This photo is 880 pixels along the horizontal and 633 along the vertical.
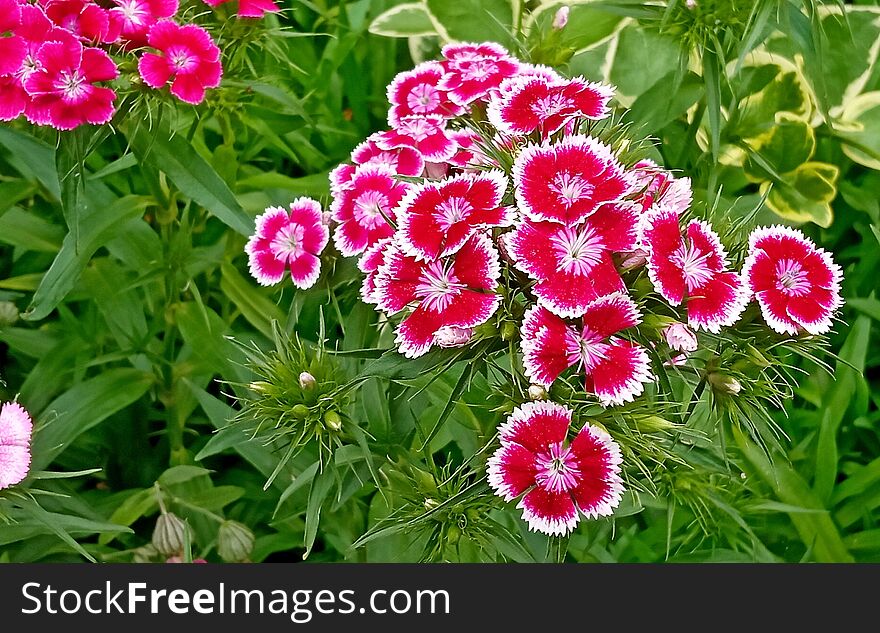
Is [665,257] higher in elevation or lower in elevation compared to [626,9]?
lower

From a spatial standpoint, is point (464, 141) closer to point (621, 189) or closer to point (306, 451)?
point (621, 189)

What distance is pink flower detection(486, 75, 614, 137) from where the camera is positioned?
982mm

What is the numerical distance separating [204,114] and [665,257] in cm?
84

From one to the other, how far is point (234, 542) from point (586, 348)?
721 mm

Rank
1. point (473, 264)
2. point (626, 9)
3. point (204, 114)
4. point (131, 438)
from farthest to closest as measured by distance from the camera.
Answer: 1. point (131, 438)
2. point (204, 114)
3. point (626, 9)
4. point (473, 264)

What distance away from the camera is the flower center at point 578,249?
864 millimetres

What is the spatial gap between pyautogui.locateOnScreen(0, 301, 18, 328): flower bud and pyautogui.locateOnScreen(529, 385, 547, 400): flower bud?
3.28ft

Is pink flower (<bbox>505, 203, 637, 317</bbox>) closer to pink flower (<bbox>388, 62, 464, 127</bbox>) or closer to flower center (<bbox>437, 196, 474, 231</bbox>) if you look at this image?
flower center (<bbox>437, 196, 474, 231</bbox>)

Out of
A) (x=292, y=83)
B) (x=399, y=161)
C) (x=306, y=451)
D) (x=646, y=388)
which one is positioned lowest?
(x=646, y=388)

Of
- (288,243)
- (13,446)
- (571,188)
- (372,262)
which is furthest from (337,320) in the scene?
(571,188)

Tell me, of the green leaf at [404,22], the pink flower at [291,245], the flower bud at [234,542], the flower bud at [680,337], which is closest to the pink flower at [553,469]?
the flower bud at [680,337]

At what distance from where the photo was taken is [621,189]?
34.9 inches

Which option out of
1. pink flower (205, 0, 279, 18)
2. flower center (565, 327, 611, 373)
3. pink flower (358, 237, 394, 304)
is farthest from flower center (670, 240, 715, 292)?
pink flower (205, 0, 279, 18)
